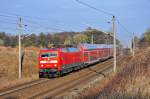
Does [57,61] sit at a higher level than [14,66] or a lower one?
higher

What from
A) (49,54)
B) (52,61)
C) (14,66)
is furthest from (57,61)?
(14,66)

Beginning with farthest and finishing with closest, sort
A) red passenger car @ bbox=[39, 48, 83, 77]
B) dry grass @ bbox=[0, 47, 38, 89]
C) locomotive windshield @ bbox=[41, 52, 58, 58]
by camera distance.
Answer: dry grass @ bbox=[0, 47, 38, 89]
locomotive windshield @ bbox=[41, 52, 58, 58]
red passenger car @ bbox=[39, 48, 83, 77]

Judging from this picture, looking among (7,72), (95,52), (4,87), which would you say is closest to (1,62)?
(7,72)

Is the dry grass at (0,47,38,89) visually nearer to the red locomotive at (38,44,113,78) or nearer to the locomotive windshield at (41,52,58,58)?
the red locomotive at (38,44,113,78)

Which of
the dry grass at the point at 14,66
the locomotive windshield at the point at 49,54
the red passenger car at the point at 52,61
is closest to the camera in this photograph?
the red passenger car at the point at 52,61

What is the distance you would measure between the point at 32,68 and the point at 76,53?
7.41 m

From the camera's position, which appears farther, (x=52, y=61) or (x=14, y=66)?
(x=14, y=66)

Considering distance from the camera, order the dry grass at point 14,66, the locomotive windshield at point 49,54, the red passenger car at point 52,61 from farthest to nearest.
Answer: the dry grass at point 14,66, the locomotive windshield at point 49,54, the red passenger car at point 52,61

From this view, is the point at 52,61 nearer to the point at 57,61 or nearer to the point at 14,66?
the point at 57,61

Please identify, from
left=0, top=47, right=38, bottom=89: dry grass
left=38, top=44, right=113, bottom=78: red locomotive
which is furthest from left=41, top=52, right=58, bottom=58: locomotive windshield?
left=0, top=47, right=38, bottom=89: dry grass

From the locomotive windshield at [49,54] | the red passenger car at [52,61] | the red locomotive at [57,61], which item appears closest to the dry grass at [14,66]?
the red passenger car at [52,61]

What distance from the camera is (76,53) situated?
45.8 metres

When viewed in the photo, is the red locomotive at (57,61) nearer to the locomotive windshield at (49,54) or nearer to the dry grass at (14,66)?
the locomotive windshield at (49,54)

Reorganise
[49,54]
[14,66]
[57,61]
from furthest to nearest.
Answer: [14,66], [49,54], [57,61]
